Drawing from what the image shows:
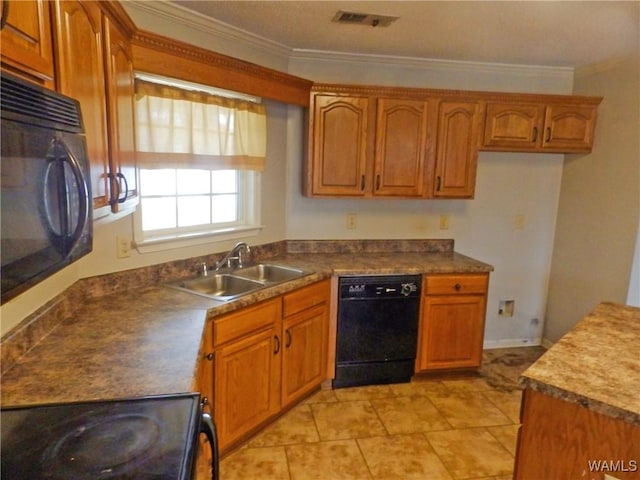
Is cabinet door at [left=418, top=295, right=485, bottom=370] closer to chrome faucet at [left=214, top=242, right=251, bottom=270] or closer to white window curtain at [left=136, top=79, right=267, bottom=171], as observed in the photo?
chrome faucet at [left=214, top=242, right=251, bottom=270]

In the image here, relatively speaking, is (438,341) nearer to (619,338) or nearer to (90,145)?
(619,338)

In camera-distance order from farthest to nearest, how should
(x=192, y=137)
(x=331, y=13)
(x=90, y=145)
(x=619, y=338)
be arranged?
1. (x=192, y=137)
2. (x=331, y=13)
3. (x=619, y=338)
4. (x=90, y=145)

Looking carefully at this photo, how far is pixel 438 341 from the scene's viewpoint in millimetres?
3129

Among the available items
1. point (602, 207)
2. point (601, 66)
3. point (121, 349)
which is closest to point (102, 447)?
point (121, 349)

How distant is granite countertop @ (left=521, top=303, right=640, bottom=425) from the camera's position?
4.08 feet

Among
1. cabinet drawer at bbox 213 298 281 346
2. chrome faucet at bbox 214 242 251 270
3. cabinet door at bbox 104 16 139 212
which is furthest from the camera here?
chrome faucet at bbox 214 242 251 270

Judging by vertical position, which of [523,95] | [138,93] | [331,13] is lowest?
[138,93]

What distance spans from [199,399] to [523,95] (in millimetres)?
3065

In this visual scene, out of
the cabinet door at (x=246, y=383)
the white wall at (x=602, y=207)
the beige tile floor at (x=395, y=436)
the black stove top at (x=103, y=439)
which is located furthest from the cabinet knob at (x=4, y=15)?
the white wall at (x=602, y=207)

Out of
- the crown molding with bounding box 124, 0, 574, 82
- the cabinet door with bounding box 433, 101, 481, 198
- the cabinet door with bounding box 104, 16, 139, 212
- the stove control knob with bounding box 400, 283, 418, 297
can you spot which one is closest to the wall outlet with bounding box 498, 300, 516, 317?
the cabinet door with bounding box 433, 101, 481, 198

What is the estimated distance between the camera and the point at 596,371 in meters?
1.40

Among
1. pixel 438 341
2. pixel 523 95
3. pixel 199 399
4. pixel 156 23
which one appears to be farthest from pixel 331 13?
pixel 438 341

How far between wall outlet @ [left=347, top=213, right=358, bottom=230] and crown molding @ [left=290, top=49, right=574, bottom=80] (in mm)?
1154

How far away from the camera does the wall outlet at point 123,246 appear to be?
7.47 ft
